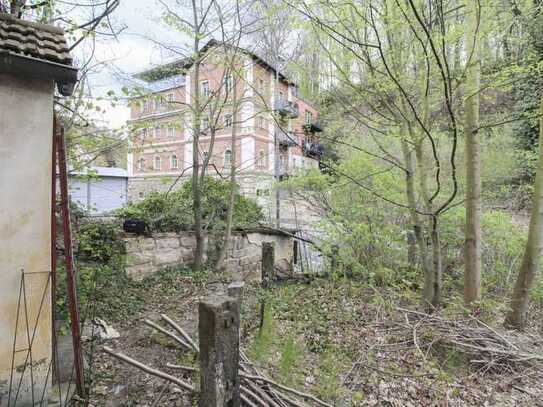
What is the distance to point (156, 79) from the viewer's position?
6367 millimetres

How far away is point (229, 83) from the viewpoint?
6172 millimetres

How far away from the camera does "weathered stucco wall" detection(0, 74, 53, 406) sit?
2.12m

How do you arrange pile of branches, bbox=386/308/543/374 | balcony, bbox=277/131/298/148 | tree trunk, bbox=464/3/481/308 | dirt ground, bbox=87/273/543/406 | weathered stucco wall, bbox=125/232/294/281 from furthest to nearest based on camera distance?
1. weathered stucco wall, bbox=125/232/294/281
2. tree trunk, bbox=464/3/481/308
3. balcony, bbox=277/131/298/148
4. pile of branches, bbox=386/308/543/374
5. dirt ground, bbox=87/273/543/406

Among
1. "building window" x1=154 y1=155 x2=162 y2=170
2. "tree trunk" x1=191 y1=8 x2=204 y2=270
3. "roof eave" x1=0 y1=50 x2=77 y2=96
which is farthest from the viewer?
"building window" x1=154 y1=155 x2=162 y2=170

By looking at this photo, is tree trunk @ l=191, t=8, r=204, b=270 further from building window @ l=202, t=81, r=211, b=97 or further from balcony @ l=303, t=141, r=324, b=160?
balcony @ l=303, t=141, r=324, b=160

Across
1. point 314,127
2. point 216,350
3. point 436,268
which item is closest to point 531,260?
point 436,268

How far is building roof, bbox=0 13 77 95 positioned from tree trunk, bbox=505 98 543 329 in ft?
17.9

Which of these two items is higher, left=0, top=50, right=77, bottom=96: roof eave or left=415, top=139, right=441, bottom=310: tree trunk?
left=0, top=50, right=77, bottom=96: roof eave

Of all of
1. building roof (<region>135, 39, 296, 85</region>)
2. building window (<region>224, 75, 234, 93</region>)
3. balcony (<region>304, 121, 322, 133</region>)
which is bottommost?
balcony (<region>304, 121, 322, 133</region>)

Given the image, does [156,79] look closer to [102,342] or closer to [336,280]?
[102,342]

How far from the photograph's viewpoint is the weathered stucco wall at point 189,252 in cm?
545

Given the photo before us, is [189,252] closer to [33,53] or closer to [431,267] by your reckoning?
[431,267]

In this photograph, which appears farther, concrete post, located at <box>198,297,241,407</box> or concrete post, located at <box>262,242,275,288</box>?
concrete post, located at <box>262,242,275,288</box>

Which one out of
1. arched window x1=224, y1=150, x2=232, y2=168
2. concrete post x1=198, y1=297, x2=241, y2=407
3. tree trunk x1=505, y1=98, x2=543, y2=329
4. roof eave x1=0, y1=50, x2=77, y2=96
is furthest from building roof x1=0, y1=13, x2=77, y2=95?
tree trunk x1=505, y1=98, x2=543, y2=329
